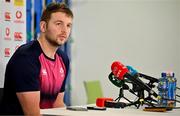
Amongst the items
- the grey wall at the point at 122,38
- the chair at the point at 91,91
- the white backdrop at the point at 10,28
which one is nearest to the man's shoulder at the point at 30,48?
the white backdrop at the point at 10,28

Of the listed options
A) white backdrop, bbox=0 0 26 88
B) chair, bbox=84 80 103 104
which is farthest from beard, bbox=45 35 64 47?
chair, bbox=84 80 103 104

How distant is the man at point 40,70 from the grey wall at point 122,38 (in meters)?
2.84

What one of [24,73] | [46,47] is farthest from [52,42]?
[24,73]

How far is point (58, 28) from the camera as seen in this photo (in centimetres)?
270

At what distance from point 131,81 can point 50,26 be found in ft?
2.33

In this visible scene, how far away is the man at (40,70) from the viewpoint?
248 cm

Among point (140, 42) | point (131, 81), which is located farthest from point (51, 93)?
point (140, 42)

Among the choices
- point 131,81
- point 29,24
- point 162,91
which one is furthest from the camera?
point 29,24

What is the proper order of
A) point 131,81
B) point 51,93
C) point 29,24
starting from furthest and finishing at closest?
1. point 29,24
2. point 51,93
3. point 131,81

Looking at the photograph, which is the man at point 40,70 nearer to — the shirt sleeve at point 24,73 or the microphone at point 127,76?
the shirt sleeve at point 24,73

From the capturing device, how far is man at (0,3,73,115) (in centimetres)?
248

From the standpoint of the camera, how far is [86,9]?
5859 mm

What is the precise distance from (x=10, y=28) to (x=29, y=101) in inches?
44.3

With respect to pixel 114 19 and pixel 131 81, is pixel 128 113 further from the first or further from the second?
pixel 114 19
